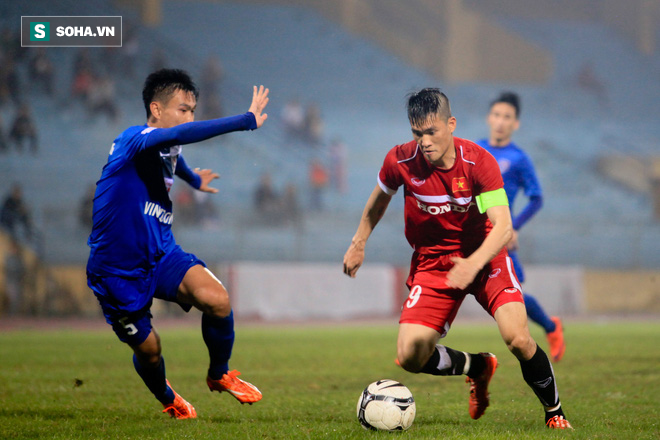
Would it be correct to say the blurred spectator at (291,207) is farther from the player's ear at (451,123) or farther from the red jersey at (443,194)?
the player's ear at (451,123)

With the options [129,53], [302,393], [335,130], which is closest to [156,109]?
[302,393]

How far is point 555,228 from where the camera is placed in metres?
21.8

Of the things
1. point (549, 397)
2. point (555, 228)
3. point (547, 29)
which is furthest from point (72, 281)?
point (547, 29)

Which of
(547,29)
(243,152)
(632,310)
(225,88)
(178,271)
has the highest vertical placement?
(547,29)

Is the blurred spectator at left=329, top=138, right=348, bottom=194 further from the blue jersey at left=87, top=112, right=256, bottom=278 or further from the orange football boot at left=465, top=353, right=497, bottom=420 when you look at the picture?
the blue jersey at left=87, top=112, right=256, bottom=278

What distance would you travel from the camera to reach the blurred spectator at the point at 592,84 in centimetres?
3334

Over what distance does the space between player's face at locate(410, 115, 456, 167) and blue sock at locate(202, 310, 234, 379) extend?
1.80 meters

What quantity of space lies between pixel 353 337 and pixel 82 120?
14482mm

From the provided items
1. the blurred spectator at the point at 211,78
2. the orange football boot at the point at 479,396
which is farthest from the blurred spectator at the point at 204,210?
the orange football boot at the point at 479,396

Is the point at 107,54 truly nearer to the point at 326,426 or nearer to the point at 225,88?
the point at 225,88

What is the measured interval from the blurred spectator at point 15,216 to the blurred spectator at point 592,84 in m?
24.5

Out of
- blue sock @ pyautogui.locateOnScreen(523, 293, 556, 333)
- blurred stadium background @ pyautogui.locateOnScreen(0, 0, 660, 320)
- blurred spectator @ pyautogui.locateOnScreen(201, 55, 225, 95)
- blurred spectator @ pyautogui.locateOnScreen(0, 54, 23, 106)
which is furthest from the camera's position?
blurred spectator @ pyautogui.locateOnScreen(201, 55, 225, 95)

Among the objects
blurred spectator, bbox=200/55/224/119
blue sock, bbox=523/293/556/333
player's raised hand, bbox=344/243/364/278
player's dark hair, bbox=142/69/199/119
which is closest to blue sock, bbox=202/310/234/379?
player's raised hand, bbox=344/243/364/278

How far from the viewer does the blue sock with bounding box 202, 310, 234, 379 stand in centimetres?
546
